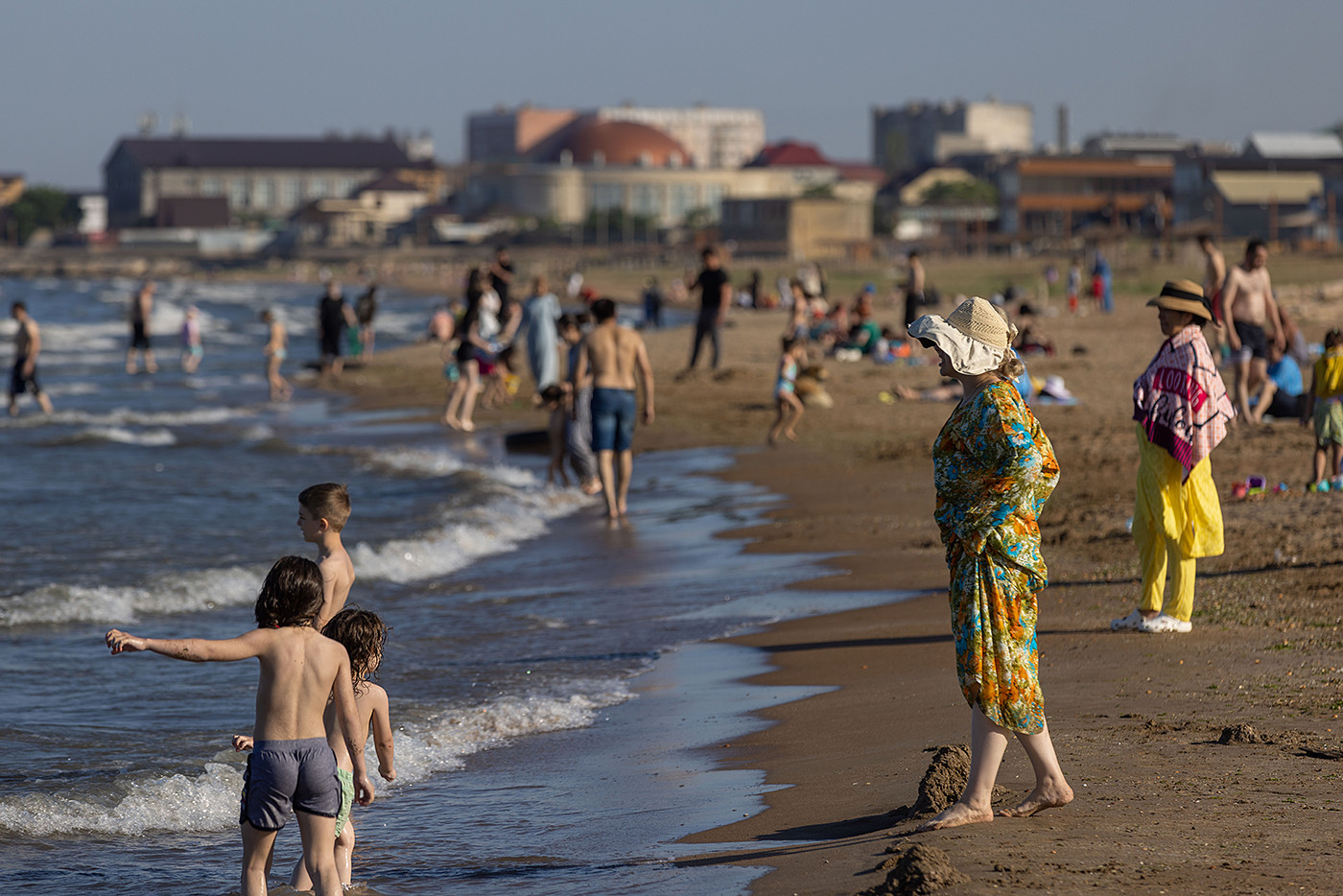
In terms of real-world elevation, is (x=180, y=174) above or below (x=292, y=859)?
above

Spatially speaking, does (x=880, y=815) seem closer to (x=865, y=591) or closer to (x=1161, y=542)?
(x=1161, y=542)

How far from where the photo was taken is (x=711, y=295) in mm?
20250

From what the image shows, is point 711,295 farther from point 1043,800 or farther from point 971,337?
point 1043,800

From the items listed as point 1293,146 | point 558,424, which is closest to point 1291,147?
point 1293,146

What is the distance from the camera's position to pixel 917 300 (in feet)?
73.9

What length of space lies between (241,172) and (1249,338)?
508ft

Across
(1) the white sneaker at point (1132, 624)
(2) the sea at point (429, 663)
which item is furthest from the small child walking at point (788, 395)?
(1) the white sneaker at point (1132, 624)

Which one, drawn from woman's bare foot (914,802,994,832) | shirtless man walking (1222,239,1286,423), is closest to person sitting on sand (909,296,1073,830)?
woman's bare foot (914,802,994,832)

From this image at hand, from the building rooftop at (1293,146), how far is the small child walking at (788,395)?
76110 millimetres

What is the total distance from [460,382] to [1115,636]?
1326 centimetres

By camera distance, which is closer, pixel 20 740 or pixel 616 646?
pixel 20 740

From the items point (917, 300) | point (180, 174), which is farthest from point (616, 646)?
point (180, 174)

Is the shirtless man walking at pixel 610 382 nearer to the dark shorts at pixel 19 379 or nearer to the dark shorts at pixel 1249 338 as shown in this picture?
the dark shorts at pixel 1249 338

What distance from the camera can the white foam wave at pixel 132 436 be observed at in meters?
19.9
